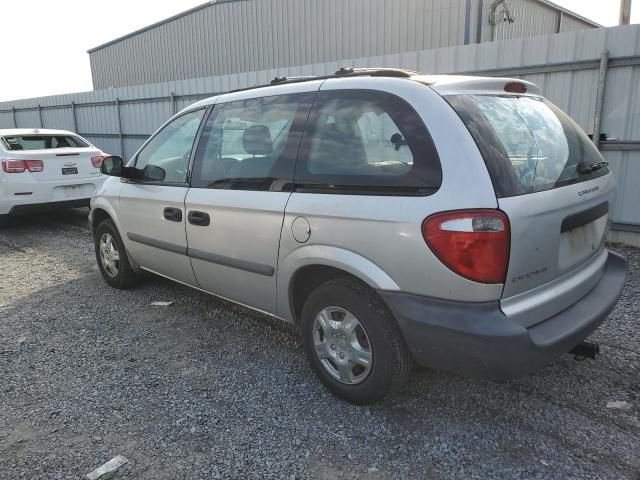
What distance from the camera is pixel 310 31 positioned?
14984 millimetres

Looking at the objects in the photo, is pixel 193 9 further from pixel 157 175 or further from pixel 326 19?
pixel 157 175

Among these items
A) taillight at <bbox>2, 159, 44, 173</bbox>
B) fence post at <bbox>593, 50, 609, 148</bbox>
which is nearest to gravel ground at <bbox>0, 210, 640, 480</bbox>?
fence post at <bbox>593, 50, 609, 148</bbox>

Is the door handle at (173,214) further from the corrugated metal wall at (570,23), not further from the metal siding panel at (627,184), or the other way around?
the corrugated metal wall at (570,23)

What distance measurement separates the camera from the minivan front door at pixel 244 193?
2977mm

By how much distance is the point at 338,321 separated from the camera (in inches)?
109

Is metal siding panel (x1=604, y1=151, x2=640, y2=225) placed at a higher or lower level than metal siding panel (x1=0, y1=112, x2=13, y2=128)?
lower

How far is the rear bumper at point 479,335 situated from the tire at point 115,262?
125 inches

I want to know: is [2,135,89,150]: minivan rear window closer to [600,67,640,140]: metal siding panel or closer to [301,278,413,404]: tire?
[301,278,413,404]: tire

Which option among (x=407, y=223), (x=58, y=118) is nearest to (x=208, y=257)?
(x=407, y=223)

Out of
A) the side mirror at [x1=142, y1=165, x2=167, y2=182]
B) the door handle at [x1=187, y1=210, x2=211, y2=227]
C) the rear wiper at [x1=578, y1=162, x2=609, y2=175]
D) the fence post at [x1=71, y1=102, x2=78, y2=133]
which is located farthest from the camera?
the fence post at [x1=71, y1=102, x2=78, y2=133]

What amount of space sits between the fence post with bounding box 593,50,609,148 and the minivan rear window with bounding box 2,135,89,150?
770 cm

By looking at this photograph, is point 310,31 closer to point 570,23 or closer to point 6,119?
point 570,23

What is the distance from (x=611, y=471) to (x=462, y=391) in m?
0.87

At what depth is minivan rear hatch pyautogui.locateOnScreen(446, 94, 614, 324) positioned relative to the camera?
2213mm
